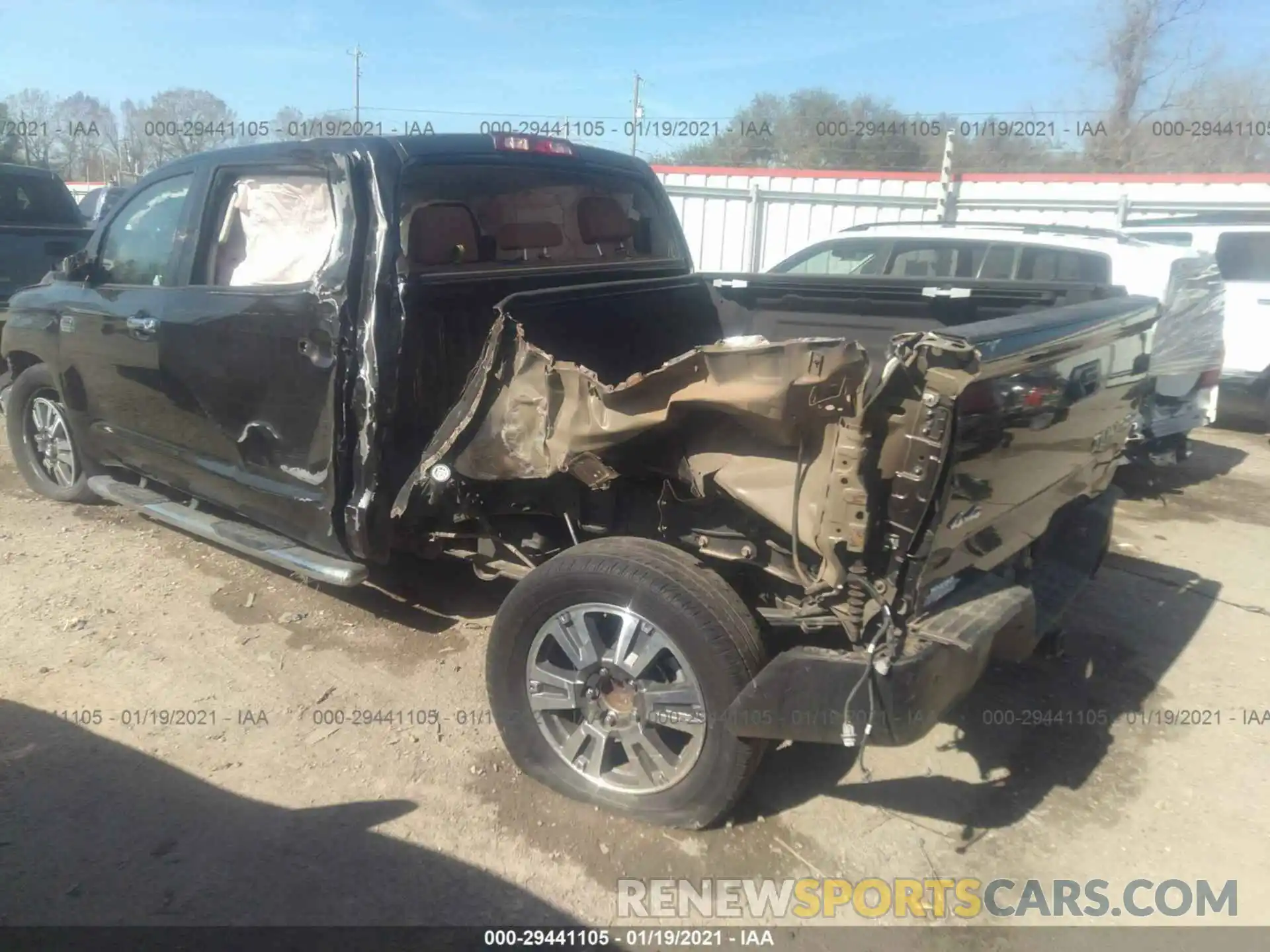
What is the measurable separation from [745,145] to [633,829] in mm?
31089

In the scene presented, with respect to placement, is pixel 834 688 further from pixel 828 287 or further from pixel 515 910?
pixel 828 287

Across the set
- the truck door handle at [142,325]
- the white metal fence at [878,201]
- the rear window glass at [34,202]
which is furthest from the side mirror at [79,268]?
the white metal fence at [878,201]

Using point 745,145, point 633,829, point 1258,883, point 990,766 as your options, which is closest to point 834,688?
point 633,829

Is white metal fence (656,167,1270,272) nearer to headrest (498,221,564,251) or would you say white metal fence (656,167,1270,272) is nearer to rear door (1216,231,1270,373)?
rear door (1216,231,1270,373)

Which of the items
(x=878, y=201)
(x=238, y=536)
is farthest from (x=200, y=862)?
(x=878, y=201)

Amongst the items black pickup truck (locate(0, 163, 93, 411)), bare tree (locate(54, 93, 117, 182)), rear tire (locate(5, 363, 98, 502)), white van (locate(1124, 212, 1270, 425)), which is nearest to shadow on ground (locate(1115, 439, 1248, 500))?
white van (locate(1124, 212, 1270, 425))

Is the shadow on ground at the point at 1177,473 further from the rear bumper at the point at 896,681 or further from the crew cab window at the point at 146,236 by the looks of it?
the crew cab window at the point at 146,236

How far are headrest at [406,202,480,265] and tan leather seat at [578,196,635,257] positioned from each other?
0.73 meters

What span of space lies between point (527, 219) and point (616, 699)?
2.16 metres

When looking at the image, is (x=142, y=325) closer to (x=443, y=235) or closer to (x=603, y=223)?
(x=443, y=235)

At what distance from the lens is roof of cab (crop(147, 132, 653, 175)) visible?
3.49 m

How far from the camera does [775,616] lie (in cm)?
280

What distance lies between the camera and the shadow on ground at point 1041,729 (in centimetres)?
315

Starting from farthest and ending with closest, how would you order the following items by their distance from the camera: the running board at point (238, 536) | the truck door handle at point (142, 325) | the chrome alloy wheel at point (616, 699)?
the truck door handle at point (142, 325), the running board at point (238, 536), the chrome alloy wheel at point (616, 699)
